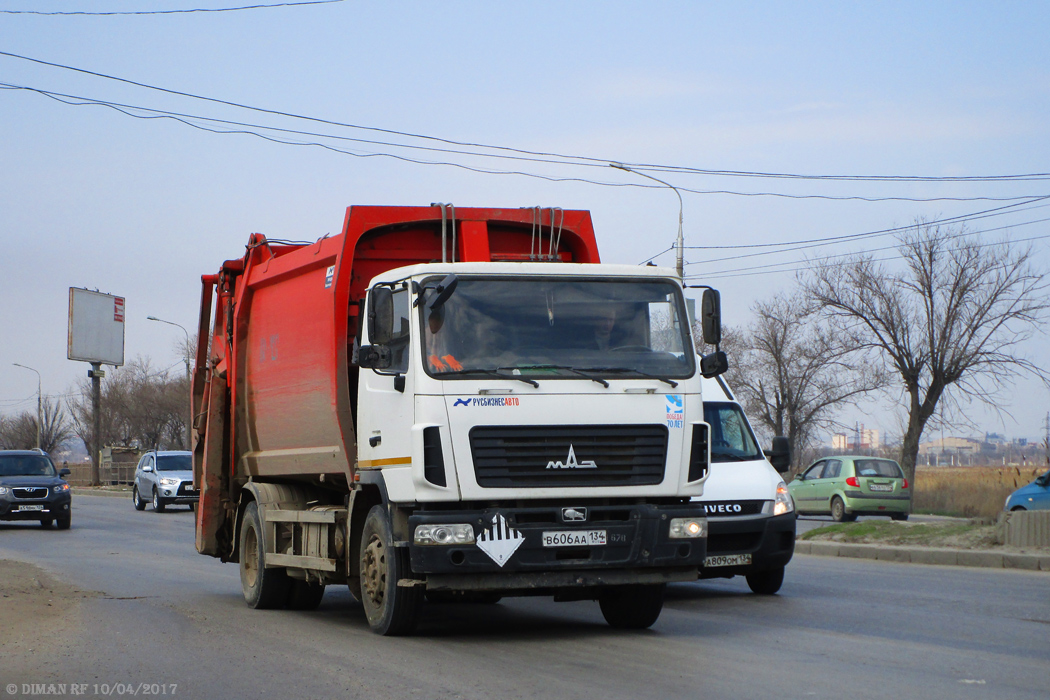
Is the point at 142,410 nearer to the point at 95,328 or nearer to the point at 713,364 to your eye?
the point at 95,328

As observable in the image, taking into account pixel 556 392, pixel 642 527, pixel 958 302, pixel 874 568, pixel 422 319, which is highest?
pixel 958 302

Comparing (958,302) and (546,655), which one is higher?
(958,302)

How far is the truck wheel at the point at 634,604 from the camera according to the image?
29.1ft

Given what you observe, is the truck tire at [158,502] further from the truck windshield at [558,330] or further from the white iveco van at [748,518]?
the truck windshield at [558,330]

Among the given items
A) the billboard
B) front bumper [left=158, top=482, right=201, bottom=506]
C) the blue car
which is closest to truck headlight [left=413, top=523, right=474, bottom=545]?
the blue car

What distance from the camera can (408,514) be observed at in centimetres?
809

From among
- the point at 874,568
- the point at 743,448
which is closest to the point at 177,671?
the point at 743,448

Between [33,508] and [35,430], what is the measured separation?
104382 millimetres

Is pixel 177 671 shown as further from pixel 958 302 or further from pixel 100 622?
pixel 958 302

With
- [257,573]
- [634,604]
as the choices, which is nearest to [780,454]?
[634,604]

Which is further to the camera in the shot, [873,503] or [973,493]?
[973,493]

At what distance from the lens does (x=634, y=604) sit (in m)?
8.95

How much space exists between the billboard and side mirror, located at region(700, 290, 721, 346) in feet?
220

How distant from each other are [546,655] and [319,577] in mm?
2720
